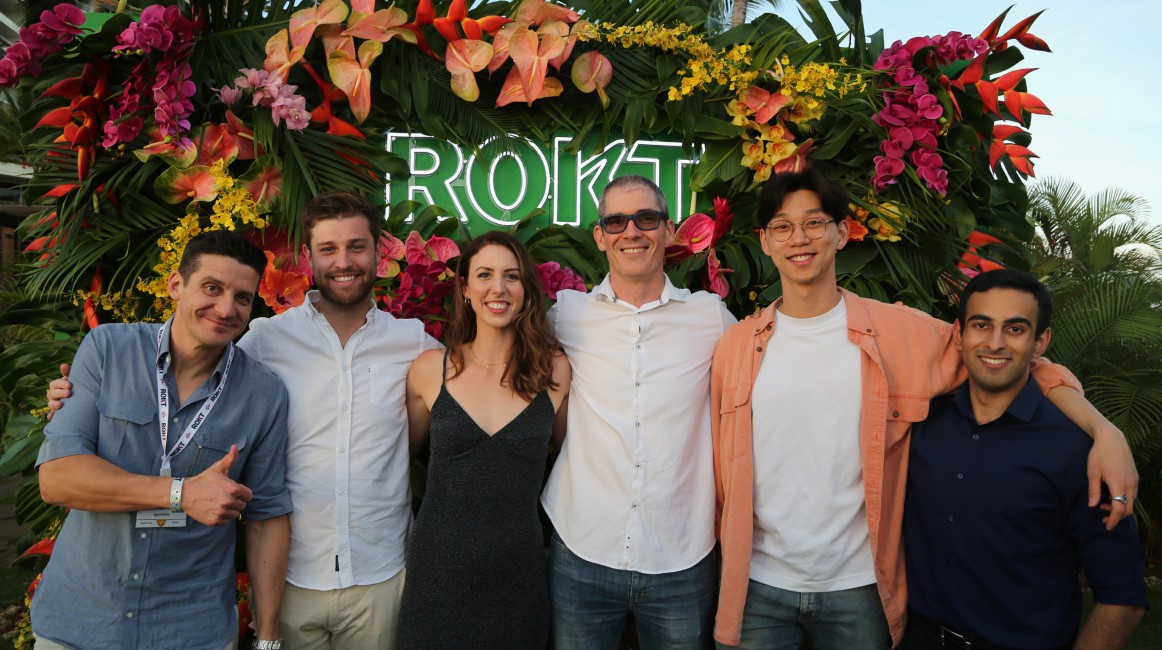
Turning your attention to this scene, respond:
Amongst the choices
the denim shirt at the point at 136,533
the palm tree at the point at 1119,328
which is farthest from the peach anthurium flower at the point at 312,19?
the palm tree at the point at 1119,328

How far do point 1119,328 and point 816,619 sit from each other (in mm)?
4704

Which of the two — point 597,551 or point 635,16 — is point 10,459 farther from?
point 635,16

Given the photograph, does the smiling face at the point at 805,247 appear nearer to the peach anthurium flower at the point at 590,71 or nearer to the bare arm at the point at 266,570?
the peach anthurium flower at the point at 590,71

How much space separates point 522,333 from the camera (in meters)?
2.48

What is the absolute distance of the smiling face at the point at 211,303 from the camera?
6.86 feet

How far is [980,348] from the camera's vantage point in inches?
83.6

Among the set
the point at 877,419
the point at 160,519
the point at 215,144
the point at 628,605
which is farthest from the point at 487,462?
the point at 215,144

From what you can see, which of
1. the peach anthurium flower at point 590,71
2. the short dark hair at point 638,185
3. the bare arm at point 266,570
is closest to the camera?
the bare arm at point 266,570

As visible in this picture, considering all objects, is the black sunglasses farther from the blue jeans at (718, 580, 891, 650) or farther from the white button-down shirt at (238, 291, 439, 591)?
the blue jeans at (718, 580, 891, 650)

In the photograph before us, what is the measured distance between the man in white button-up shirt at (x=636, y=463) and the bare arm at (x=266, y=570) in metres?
0.85

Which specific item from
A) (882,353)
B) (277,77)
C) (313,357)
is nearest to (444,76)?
(277,77)

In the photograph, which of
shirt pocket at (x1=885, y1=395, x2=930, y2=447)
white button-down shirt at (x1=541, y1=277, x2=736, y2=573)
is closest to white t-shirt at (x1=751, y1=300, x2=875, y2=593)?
shirt pocket at (x1=885, y1=395, x2=930, y2=447)

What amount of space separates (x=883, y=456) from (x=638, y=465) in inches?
29.0

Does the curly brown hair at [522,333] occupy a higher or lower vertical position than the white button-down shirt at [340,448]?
higher
